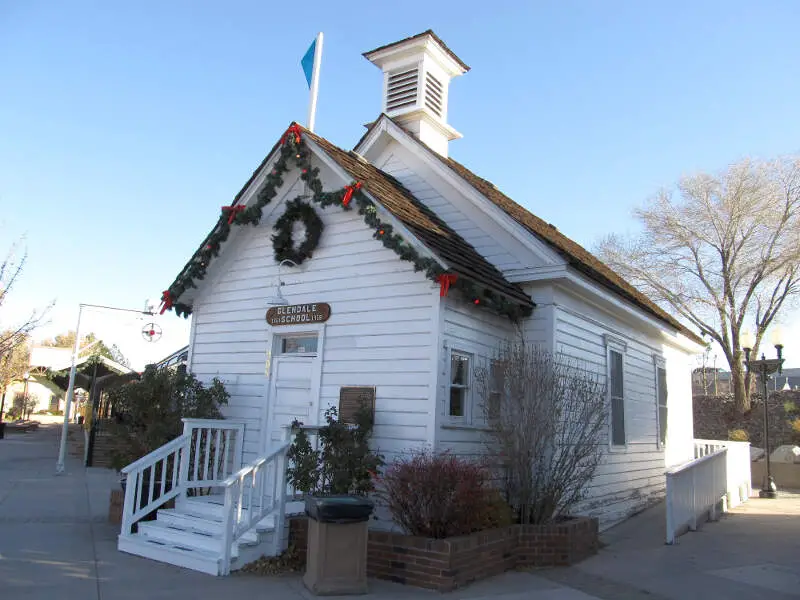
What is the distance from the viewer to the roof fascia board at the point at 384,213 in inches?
315

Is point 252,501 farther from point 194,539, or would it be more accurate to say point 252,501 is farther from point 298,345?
point 298,345

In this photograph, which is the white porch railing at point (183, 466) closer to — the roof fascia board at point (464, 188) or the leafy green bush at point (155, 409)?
the leafy green bush at point (155, 409)

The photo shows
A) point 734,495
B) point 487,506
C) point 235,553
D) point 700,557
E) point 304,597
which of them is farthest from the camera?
point 734,495

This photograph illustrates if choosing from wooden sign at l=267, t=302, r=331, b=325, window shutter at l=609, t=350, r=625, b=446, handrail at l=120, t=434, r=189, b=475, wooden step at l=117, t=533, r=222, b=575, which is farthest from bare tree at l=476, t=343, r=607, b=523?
handrail at l=120, t=434, r=189, b=475

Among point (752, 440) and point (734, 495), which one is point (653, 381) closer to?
point (734, 495)

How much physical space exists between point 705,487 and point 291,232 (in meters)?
8.03

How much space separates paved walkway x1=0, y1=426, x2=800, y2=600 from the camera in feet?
20.7

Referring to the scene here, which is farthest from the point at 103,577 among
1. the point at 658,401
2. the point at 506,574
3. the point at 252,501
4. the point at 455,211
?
the point at 658,401

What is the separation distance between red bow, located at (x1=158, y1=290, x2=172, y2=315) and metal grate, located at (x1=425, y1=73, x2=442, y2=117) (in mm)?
6156

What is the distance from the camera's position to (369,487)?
750 cm


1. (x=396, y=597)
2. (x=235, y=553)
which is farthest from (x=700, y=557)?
(x=235, y=553)

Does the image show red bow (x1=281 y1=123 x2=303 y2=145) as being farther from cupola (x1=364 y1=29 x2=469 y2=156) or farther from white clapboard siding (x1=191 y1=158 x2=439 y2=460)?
cupola (x1=364 y1=29 x2=469 y2=156)

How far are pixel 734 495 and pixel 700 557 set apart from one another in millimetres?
6223

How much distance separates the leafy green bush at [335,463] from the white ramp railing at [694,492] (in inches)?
174
